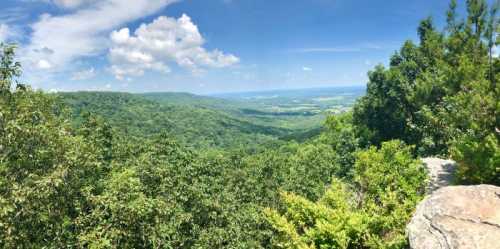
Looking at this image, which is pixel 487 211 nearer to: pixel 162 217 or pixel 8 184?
pixel 162 217

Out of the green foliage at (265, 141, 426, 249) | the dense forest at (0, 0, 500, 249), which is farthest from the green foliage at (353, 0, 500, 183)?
the green foliage at (265, 141, 426, 249)

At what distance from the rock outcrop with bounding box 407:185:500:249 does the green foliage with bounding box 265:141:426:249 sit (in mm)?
2018

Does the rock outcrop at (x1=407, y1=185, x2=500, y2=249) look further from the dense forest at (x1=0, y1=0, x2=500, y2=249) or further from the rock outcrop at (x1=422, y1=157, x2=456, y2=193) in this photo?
the rock outcrop at (x1=422, y1=157, x2=456, y2=193)

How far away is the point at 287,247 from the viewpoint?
21359mm

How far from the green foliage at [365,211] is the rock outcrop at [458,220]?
6.62 feet

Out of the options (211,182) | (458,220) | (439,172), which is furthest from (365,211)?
(211,182)

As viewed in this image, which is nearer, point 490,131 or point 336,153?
point 490,131

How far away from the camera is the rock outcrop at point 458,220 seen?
14602 mm

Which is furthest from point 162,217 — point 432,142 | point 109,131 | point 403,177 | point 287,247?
point 432,142

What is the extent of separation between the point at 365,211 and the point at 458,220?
29.1ft

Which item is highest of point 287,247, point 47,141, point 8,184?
point 47,141

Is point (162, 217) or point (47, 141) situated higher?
point (47, 141)

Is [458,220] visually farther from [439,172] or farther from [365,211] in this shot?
[439,172]

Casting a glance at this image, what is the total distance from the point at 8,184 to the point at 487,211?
20.1 m
